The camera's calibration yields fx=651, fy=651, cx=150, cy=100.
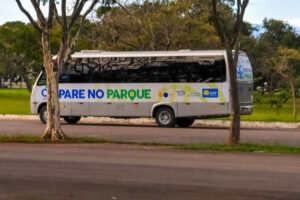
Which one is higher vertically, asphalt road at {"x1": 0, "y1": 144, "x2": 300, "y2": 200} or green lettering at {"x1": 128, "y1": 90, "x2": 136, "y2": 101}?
green lettering at {"x1": 128, "y1": 90, "x2": 136, "y2": 101}

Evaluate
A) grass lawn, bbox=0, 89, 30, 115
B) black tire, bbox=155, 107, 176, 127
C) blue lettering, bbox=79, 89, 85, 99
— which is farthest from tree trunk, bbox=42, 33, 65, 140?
grass lawn, bbox=0, 89, 30, 115

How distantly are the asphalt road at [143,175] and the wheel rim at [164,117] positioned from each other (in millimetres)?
10401

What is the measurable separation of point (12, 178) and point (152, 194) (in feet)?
8.50

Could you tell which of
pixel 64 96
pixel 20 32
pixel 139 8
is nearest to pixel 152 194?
pixel 64 96

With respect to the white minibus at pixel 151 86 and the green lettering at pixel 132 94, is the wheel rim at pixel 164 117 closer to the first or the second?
the white minibus at pixel 151 86

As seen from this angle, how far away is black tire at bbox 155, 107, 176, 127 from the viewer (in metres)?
25.4

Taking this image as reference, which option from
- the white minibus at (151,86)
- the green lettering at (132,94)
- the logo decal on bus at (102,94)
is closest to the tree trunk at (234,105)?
the white minibus at (151,86)

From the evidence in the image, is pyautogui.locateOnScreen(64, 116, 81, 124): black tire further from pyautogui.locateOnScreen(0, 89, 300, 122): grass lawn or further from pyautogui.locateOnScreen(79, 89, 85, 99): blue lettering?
pyautogui.locateOnScreen(0, 89, 300, 122): grass lawn

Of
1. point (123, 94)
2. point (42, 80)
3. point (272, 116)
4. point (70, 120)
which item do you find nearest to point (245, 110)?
point (123, 94)

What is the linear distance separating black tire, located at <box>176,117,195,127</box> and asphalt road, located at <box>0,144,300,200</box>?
37.3ft

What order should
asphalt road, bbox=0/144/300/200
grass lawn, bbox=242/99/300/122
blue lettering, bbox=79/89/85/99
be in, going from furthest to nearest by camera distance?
grass lawn, bbox=242/99/300/122
blue lettering, bbox=79/89/85/99
asphalt road, bbox=0/144/300/200

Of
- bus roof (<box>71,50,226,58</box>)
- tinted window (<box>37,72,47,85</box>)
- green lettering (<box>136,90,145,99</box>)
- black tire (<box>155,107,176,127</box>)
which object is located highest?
bus roof (<box>71,50,226,58</box>)

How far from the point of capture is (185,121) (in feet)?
86.7

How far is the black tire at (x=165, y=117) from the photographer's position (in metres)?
25.4
